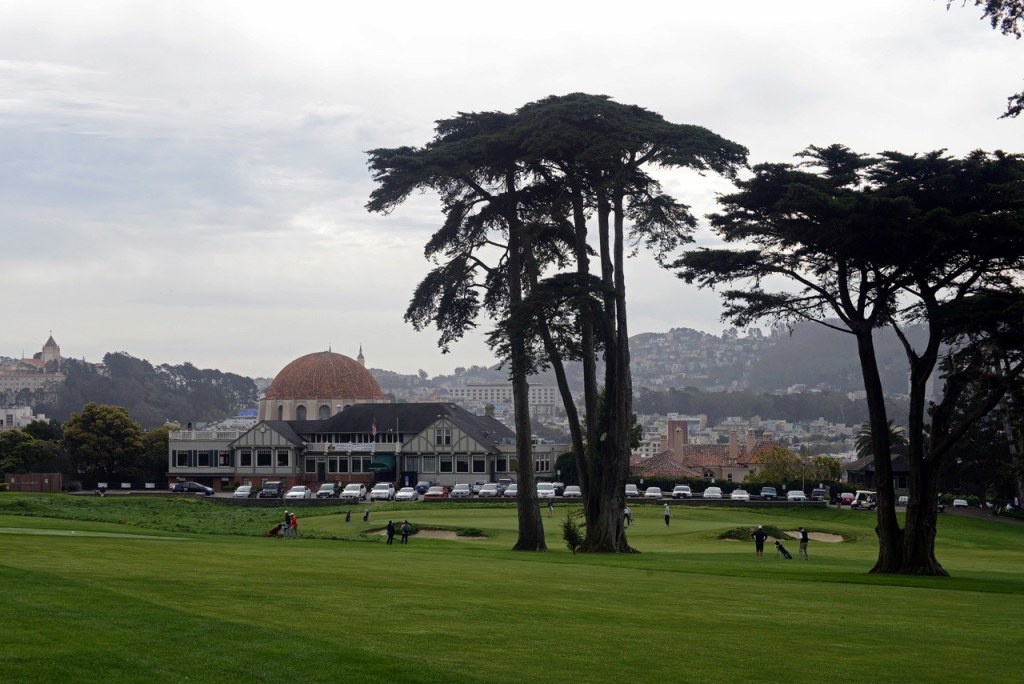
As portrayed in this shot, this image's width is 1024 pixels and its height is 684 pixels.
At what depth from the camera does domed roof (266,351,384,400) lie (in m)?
128

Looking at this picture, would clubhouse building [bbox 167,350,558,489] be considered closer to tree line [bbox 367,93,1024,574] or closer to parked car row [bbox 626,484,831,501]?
parked car row [bbox 626,484,831,501]

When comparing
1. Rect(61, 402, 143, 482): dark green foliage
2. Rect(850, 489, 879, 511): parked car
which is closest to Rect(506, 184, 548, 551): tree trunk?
Rect(850, 489, 879, 511): parked car

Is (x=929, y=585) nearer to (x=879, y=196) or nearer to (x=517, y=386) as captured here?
(x=879, y=196)

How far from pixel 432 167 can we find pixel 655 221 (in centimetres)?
822

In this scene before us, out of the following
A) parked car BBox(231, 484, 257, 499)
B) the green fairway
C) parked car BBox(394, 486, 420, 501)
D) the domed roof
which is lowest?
the green fairway

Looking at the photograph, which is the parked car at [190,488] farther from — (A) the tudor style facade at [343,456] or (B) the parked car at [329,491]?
(A) the tudor style facade at [343,456]

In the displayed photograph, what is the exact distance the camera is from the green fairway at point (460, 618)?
12.9 meters

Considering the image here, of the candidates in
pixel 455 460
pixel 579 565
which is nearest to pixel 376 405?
pixel 455 460

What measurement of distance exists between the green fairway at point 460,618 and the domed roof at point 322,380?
94823mm

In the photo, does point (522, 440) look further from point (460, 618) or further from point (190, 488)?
point (190, 488)

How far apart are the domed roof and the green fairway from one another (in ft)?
311

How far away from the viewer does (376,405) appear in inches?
4577

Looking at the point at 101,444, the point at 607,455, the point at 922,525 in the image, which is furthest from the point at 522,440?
the point at 101,444

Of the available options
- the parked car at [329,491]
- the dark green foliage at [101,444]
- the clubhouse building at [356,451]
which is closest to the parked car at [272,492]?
the parked car at [329,491]
